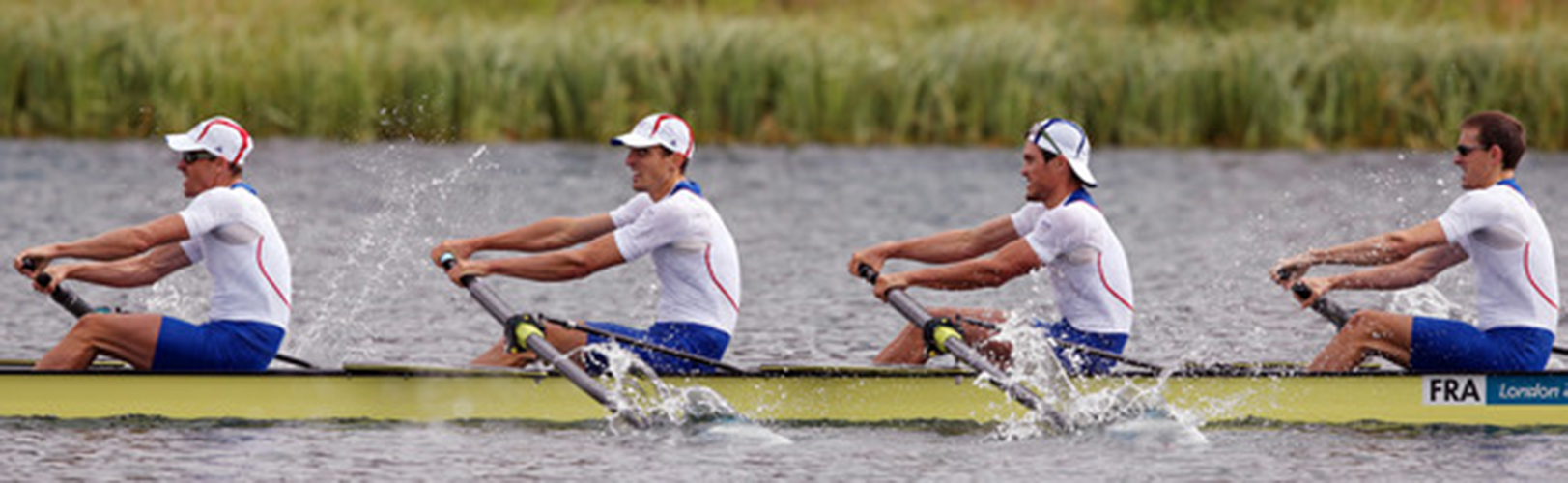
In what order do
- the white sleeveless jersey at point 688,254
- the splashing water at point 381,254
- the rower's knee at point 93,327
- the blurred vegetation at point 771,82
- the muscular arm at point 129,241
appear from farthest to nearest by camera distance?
the blurred vegetation at point 771,82, the splashing water at point 381,254, the white sleeveless jersey at point 688,254, the rower's knee at point 93,327, the muscular arm at point 129,241

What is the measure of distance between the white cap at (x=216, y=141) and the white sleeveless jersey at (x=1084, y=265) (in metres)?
3.88

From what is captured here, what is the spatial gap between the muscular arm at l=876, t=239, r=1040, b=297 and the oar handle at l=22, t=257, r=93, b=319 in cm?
400

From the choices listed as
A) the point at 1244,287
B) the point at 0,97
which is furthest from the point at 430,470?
the point at 0,97

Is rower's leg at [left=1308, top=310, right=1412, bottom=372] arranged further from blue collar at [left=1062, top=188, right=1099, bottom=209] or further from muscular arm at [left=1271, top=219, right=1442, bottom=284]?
blue collar at [left=1062, top=188, right=1099, bottom=209]

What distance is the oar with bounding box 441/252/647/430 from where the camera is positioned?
13.5 metres

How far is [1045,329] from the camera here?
45.7 ft

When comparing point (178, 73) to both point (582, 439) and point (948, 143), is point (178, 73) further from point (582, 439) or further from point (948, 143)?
point (582, 439)

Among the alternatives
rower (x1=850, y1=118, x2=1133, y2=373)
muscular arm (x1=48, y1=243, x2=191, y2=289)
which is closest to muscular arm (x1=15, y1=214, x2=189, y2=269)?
muscular arm (x1=48, y1=243, x2=191, y2=289)

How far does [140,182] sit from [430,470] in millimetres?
18945

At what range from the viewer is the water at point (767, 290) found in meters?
13.1

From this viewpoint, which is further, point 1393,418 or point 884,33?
point 884,33

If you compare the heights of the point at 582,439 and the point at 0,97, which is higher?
the point at 0,97

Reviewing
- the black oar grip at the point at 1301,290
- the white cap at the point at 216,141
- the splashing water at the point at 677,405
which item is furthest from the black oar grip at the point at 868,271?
the white cap at the point at 216,141

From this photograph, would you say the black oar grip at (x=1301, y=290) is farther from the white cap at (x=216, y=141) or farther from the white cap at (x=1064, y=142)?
the white cap at (x=216, y=141)
